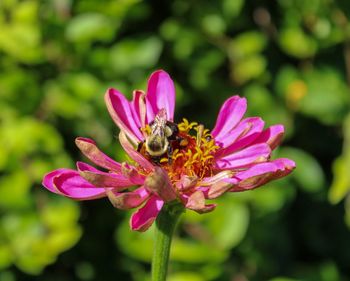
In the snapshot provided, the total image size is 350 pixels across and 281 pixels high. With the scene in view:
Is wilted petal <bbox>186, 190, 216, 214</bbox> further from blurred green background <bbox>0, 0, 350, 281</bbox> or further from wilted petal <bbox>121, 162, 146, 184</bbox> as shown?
blurred green background <bbox>0, 0, 350, 281</bbox>

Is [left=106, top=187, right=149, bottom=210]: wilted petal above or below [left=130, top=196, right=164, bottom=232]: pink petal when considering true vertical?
above

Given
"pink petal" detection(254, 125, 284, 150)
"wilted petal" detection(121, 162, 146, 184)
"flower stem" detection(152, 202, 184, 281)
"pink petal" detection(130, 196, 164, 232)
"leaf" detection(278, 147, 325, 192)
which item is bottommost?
"leaf" detection(278, 147, 325, 192)

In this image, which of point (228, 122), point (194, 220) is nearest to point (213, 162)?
point (228, 122)

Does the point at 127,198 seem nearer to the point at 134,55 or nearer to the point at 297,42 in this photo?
the point at 134,55

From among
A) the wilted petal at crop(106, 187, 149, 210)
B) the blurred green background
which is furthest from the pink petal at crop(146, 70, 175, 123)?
the blurred green background

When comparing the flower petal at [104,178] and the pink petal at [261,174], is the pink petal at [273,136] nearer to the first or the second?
the pink petal at [261,174]

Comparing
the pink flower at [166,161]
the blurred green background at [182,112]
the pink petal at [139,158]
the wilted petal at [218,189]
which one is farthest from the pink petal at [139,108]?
the blurred green background at [182,112]
